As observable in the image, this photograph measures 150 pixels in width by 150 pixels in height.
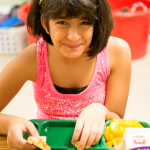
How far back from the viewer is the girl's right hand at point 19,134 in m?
0.56

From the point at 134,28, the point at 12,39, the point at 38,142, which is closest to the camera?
the point at 38,142

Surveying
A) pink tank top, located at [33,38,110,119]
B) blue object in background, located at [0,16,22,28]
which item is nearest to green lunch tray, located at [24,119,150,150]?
pink tank top, located at [33,38,110,119]

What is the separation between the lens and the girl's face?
60cm

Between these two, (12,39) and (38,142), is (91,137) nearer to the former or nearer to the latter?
(38,142)

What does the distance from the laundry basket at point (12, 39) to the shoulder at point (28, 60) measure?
149cm

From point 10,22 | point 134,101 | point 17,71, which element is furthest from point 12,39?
point 17,71

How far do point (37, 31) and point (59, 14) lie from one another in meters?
0.21

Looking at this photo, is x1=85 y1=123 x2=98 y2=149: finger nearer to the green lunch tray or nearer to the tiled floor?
the green lunch tray

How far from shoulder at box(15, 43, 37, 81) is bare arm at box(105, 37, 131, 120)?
0.94 feet

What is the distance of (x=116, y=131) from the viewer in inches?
23.9

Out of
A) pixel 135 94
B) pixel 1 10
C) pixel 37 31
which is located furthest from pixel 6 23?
pixel 37 31

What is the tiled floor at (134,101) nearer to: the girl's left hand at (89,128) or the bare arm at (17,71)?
the bare arm at (17,71)

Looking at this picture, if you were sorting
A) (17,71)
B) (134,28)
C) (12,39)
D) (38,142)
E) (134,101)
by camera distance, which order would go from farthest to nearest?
(12,39) < (134,28) < (134,101) < (17,71) < (38,142)

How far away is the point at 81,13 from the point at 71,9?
0.11ft
